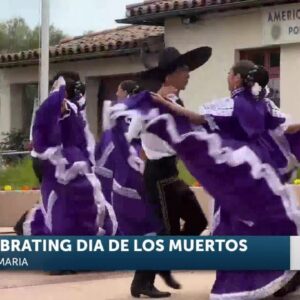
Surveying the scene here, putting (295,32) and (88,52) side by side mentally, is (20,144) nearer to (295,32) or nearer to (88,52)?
(88,52)

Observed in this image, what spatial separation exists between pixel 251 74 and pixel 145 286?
1.41 meters

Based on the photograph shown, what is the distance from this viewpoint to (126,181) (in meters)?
6.25

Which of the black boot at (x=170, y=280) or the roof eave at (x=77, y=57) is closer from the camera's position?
the black boot at (x=170, y=280)

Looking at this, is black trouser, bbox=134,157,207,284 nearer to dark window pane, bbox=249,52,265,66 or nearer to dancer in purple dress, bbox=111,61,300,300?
dancer in purple dress, bbox=111,61,300,300

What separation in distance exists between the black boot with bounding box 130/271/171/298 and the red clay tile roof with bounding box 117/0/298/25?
5.38 feet

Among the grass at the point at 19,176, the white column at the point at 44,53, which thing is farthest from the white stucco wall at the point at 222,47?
the grass at the point at 19,176

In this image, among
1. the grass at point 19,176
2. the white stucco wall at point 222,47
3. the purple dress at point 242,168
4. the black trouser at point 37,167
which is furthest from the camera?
the grass at point 19,176

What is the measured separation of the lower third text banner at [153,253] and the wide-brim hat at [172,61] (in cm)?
96

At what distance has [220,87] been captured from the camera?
6.06 meters

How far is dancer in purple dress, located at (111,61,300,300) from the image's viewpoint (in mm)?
5328

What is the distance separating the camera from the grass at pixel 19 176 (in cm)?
686

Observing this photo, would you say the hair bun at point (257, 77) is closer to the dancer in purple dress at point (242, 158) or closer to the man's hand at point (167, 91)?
the dancer in purple dress at point (242, 158)

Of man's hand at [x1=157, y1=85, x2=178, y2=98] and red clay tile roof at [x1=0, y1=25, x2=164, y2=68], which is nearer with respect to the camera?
man's hand at [x1=157, y1=85, x2=178, y2=98]

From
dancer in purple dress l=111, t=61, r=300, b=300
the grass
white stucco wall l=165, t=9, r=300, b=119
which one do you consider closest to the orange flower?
the grass
